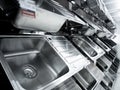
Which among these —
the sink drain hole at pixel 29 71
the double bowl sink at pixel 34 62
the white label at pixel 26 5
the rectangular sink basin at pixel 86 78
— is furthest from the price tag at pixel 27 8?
the rectangular sink basin at pixel 86 78

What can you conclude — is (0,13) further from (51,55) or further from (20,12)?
(51,55)

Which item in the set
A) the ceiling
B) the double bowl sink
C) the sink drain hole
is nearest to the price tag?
the double bowl sink

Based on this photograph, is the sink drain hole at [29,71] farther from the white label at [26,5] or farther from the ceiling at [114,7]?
the ceiling at [114,7]

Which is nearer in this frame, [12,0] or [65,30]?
[12,0]

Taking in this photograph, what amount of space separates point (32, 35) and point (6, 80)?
2.78ft

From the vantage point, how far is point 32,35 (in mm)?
1625

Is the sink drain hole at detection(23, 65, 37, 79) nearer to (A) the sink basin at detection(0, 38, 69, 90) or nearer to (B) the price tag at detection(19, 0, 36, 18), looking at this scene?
(A) the sink basin at detection(0, 38, 69, 90)

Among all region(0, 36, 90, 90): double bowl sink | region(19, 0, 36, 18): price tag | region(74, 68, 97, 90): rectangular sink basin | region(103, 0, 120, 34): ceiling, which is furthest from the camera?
region(103, 0, 120, 34): ceiling

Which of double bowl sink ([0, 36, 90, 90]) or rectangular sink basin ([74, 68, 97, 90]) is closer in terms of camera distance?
double bowl sink ([0, 36, 90, 90])

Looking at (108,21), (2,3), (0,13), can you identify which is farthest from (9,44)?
(108,21)

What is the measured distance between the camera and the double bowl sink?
4.48ft

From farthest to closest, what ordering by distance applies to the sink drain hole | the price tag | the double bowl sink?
the sink drain hole < the double bowl sink < the price tag

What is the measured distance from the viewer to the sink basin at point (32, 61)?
1378mm

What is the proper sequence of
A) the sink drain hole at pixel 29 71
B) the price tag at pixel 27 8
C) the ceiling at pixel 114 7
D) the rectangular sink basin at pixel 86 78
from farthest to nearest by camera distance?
the ceiling at pixel 114 7 → the rectangular sink basin at pixel 86 78 → the sink drain hole at pixel 29 71 → the price tag at pixel 27 8
